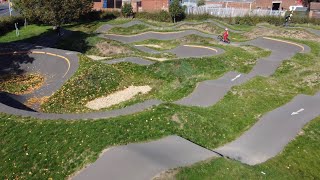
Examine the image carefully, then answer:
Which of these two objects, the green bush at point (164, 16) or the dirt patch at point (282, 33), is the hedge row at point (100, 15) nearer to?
the green bush at point (164, 16)

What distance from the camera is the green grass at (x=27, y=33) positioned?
43.2 meters

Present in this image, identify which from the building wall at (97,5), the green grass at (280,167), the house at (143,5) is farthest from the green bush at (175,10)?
the green grass at (280,167)

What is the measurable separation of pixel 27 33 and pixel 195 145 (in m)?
38.2

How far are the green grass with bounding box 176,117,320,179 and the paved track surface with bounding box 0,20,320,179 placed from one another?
18.3 inches

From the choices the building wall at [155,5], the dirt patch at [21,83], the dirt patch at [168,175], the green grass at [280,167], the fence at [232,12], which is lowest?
the green grass at [280,167]

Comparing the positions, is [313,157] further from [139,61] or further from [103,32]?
[103,32]

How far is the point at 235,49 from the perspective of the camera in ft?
110

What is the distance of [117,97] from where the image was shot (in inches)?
898

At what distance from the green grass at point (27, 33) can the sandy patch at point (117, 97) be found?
25.0 metres

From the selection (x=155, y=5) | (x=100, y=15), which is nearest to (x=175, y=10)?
(x=155, y=5)

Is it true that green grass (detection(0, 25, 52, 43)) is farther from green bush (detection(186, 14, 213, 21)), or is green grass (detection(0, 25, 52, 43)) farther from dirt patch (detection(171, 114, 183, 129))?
dirt patch (detection(171, 114, 183, 129))

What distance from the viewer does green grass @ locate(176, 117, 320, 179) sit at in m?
13.3

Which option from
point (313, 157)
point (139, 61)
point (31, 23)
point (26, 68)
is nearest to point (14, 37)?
point (31, 23)

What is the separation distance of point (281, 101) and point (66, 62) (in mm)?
17276
